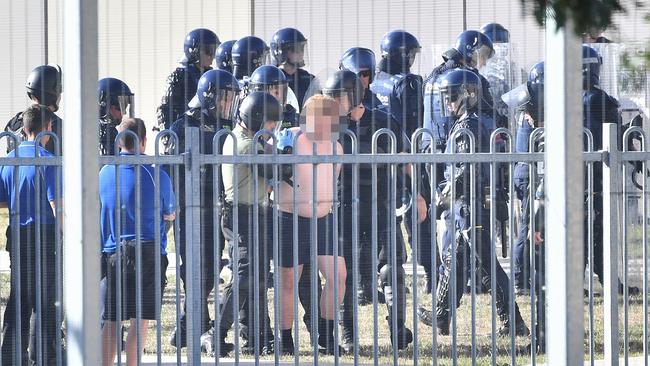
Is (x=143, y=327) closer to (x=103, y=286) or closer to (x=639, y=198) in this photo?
(x=103, y=286)

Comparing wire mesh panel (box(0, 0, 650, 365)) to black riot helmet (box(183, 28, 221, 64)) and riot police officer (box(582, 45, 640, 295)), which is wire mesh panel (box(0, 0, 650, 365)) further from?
black riot helmet (box(183, 28, 221, 64))

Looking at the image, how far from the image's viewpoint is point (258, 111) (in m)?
7.17

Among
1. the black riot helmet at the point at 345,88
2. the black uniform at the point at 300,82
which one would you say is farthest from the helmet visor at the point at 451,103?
the black uniform at the point at 300,82

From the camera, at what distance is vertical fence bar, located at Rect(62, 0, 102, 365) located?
4.25 m

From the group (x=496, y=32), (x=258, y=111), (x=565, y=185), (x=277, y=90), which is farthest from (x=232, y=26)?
(x=565, y=185)

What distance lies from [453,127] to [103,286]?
2.29 m

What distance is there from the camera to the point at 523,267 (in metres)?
6.77

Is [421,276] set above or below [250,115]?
below

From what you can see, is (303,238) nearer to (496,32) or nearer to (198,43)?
(496,32)

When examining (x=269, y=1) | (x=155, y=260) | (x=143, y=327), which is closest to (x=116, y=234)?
(x=155, y=260)

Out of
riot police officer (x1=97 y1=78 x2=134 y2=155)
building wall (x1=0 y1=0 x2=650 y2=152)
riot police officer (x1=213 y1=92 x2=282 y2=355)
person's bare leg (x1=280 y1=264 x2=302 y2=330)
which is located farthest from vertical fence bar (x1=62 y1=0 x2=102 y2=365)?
riot police officer (x1=97 y1=78 x2=134 y2=155)

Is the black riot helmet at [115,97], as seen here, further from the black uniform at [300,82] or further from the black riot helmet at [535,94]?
the black riot helmet at [535,94]

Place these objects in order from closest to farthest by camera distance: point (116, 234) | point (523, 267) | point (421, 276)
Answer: point (116, 234)
point (523, 267)
point (421, 276)

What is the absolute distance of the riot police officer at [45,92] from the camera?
7.03 metres
